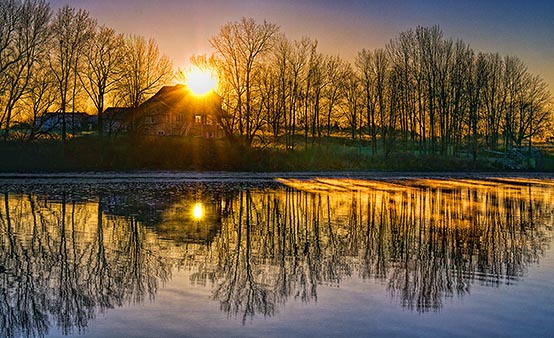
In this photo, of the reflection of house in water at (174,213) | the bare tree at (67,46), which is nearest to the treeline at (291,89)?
the bare tree at (67,46)

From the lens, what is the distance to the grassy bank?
56.4m

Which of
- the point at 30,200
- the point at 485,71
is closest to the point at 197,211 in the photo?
the point at 30,200

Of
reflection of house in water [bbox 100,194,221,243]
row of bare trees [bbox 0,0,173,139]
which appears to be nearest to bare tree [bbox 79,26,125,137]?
row of bare trees [bbox 0,0,173,139]

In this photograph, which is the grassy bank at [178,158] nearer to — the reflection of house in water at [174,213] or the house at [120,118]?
the house at [120,118]

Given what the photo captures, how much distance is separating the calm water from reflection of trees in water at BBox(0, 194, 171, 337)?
0.05 meters

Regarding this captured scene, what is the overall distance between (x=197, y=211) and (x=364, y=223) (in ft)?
24.9

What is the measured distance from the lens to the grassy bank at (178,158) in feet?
185

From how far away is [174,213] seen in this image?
24.7m

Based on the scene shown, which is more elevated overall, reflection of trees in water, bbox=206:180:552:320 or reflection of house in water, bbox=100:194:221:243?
reflection of house in water, bbox=100:194:221:243

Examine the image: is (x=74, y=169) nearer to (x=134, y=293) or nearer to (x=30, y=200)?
(x=30, y=200)

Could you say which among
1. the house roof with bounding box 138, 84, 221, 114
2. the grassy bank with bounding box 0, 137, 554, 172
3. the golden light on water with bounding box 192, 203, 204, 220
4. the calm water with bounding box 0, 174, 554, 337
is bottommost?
the calm water with bounding box 0, 174, 554, 337

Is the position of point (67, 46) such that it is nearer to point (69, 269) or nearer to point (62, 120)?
point (62, 120)

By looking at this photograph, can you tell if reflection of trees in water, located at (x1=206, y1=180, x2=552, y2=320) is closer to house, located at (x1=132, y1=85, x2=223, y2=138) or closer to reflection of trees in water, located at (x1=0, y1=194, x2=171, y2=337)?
reflection of trees in water, located at (x1=0, y1=194, x2=171, y2=337)

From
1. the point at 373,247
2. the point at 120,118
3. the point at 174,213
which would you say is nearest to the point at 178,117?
the point at 120,118
